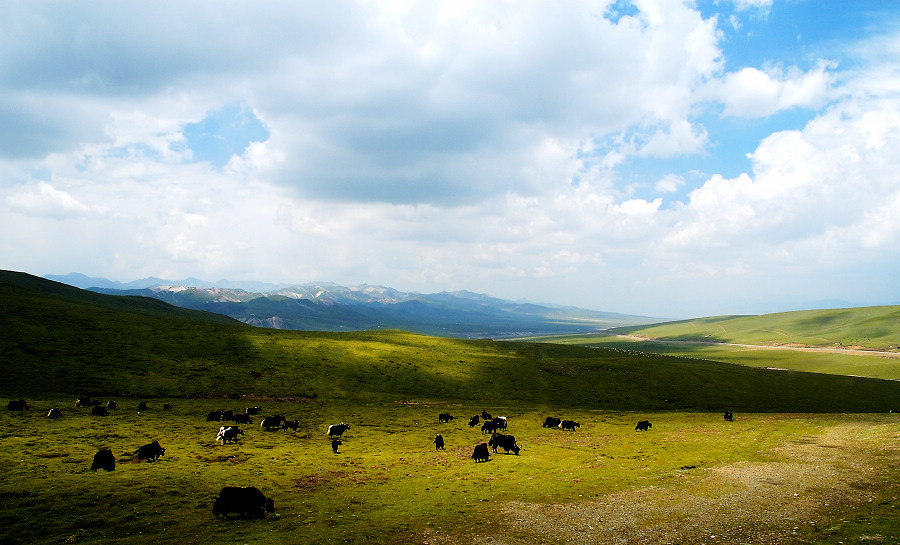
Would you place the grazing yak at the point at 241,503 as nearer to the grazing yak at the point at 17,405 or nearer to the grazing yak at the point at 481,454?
the grazing yak at the point at 481,454

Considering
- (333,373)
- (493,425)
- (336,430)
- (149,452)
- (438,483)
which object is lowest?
(493,425)

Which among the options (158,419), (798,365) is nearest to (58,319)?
(158,419)

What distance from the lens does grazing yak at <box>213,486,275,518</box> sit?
19859 mm

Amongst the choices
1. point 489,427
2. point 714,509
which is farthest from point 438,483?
point 489,427

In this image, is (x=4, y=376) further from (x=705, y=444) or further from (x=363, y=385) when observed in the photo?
(x=705, y=444)

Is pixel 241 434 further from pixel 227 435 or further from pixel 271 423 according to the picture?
pixel 271 423

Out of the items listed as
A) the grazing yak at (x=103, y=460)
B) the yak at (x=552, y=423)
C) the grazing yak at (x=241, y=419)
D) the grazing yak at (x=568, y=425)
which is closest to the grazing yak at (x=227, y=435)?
the grazing yak at (x=241, y=419)

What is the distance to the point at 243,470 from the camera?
93.0 feet

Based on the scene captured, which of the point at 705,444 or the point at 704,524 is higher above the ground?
the point at 704,524

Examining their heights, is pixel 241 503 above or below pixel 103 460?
above

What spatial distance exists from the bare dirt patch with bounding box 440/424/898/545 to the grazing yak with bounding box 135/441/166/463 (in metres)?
25.3

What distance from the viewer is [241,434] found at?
128 ft

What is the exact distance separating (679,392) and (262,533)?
82.5 metres

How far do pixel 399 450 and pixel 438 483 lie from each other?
11.6m
